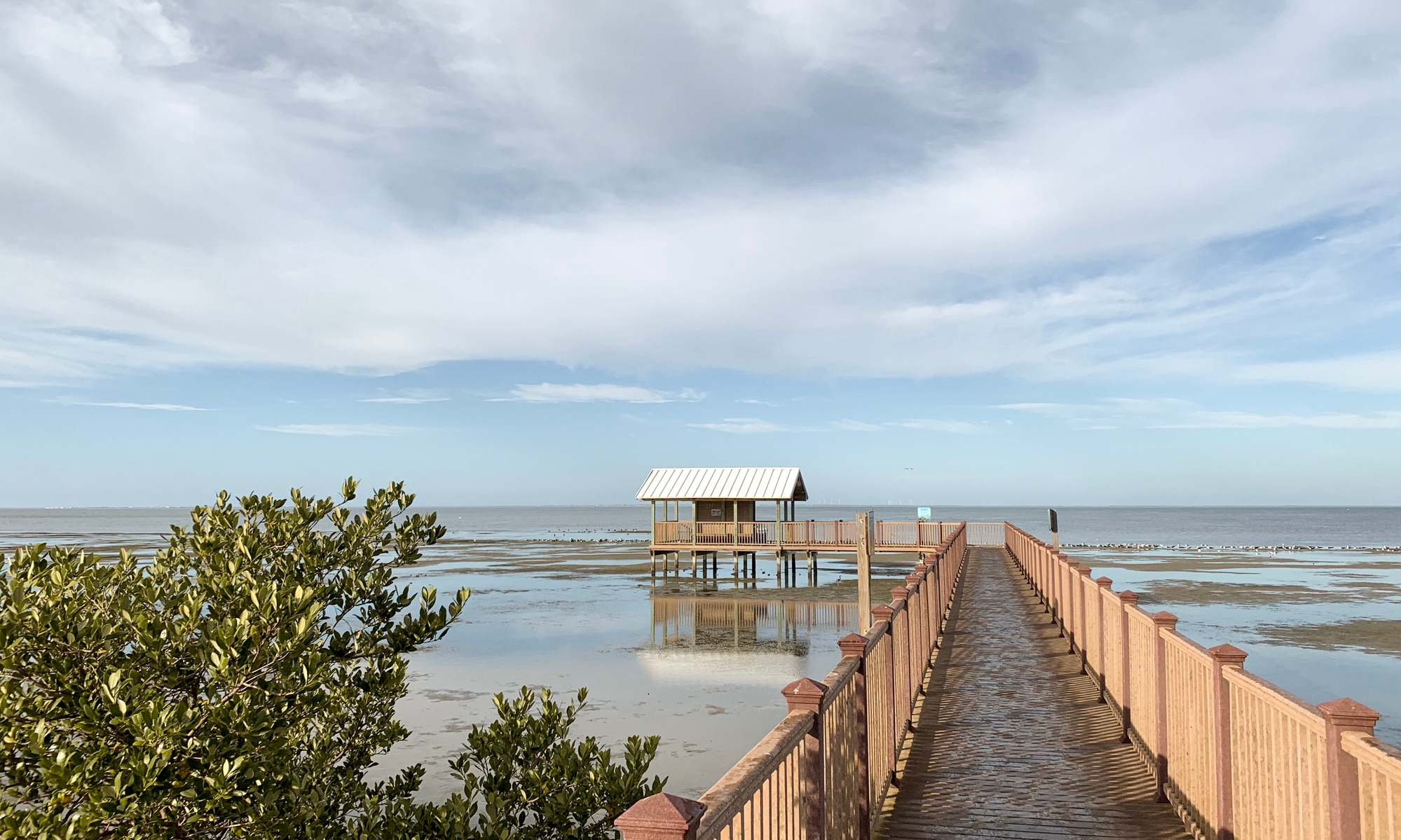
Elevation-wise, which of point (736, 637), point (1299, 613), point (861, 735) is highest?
point (861, 735)

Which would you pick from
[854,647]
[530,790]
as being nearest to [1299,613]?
[854,647]

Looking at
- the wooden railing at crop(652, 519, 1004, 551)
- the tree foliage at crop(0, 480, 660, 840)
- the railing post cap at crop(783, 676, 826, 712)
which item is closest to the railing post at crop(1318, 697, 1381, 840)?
the railing post cap at crop(783, 676, 826, 712)

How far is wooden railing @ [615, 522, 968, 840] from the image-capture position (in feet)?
7.47

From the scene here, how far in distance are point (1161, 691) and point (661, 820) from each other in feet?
18.0

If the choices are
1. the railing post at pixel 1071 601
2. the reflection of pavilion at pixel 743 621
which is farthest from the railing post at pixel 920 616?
the reflection of pavilion at pixel 743 621

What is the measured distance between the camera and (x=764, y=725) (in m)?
15.1

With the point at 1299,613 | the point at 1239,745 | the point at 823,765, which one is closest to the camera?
the point at 823,765

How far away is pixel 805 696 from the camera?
3750 mm

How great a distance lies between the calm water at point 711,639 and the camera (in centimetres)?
1548

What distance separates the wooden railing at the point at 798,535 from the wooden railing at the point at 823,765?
29204 mm

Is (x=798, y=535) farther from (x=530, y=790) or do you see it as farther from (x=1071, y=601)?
(x=530, y=790)

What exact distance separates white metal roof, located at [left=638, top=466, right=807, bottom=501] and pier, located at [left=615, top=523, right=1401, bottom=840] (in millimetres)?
27738

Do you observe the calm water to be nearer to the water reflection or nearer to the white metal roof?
the water reflection

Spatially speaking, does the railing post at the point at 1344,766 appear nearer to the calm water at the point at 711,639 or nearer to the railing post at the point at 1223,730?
the railing post at the point at 1223,730
